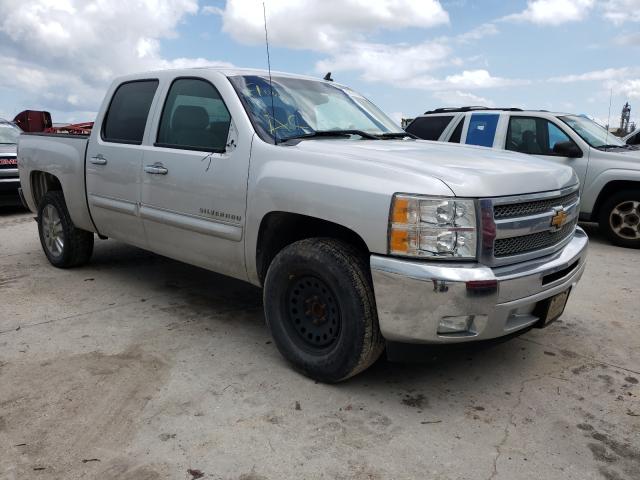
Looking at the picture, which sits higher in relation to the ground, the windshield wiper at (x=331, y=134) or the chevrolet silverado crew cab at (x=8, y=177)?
the windshield wiper at (x=331, y=134)

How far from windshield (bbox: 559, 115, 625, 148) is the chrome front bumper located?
5284mm

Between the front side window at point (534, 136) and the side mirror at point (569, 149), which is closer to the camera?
the side mirror at point (569, 149)

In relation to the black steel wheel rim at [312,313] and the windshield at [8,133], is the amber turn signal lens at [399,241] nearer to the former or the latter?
the black steel wheel rim at [312,313]

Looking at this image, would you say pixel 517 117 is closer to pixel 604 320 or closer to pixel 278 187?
pixel 604 320

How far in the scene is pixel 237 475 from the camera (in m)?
2.41

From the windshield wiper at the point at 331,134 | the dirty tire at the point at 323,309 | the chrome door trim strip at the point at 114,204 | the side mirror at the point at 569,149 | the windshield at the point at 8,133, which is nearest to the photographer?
the dirty tire at the point at 323,309

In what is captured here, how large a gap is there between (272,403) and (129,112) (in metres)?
2.84

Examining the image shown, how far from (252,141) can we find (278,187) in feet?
1.41

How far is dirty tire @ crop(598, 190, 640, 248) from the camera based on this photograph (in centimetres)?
700

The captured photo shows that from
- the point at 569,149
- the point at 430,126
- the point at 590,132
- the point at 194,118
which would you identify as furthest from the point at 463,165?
the point at 430,126

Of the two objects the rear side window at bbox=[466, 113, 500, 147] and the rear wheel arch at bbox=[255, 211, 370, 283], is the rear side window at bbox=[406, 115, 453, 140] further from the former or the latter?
the rear wheel arch at bbox=[255, 211, 370, 283]

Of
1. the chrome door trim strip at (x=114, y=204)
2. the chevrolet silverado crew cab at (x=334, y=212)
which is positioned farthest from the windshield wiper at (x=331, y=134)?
the chrome door trim strip at (x=114, y=204)

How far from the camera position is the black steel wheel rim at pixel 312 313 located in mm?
3145

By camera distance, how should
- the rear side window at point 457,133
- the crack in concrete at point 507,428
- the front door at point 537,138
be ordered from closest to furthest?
the crack in concrete at point 507,428, the front door at point 537,138, the rear side window at point 457,133
